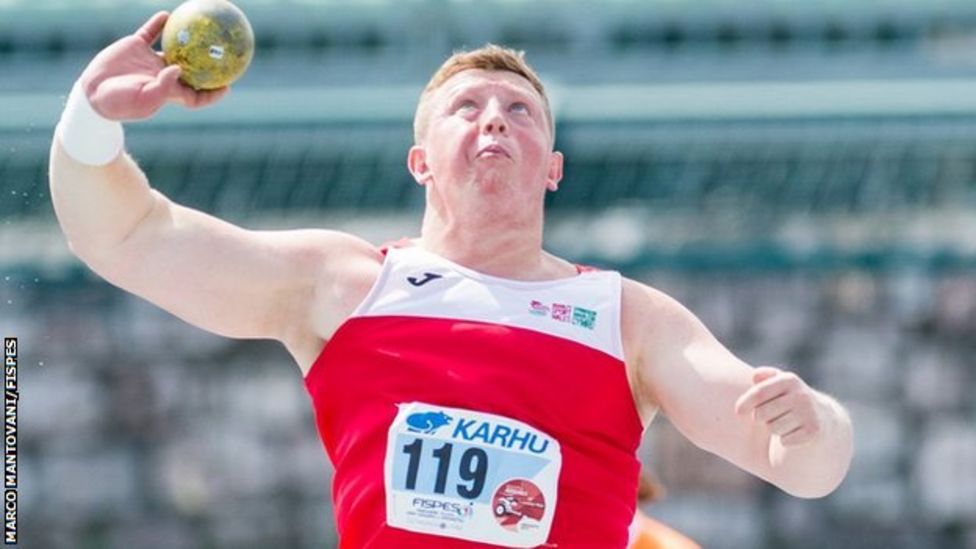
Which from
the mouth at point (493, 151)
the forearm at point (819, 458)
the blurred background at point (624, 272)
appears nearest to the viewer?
the forearm at point (819, 458)

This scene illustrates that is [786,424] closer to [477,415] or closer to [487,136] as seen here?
[477,415]

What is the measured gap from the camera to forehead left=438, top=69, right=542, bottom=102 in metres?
4.23

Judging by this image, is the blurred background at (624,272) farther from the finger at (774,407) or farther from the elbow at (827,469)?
the finger at (774,407)

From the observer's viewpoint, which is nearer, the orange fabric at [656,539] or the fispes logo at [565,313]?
the fispes logo at [565,313]

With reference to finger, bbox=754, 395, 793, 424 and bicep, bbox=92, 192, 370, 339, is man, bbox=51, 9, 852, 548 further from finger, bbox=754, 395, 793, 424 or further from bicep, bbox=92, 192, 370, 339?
finger, bbox=754, 395, 793, 424

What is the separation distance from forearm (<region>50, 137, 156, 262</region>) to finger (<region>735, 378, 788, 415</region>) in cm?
130

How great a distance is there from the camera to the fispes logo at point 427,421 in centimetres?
389

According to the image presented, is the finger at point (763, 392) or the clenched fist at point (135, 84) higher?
the clenched fist at point (135, 84)

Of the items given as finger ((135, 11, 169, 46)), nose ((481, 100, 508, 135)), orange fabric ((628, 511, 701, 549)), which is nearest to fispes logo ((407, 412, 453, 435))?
nose ((481, 100, 508, 135))

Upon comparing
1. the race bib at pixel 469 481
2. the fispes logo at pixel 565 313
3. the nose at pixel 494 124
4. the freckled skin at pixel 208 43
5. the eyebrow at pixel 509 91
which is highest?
the eyebrow at pixel 509 91

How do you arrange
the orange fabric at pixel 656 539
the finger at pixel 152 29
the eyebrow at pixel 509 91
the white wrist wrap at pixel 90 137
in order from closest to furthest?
the white wrist wrap at pixel 90 137, the finger at pixel 152 29, the eyebrow at pixel 509 91, the orange fabric at pixel 656 539

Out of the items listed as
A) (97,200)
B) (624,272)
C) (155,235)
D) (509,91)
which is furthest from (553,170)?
(624,272)

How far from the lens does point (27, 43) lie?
10.3 m

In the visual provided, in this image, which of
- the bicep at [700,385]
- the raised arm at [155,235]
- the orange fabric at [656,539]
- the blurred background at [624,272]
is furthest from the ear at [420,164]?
the blurred background at [624,272]
